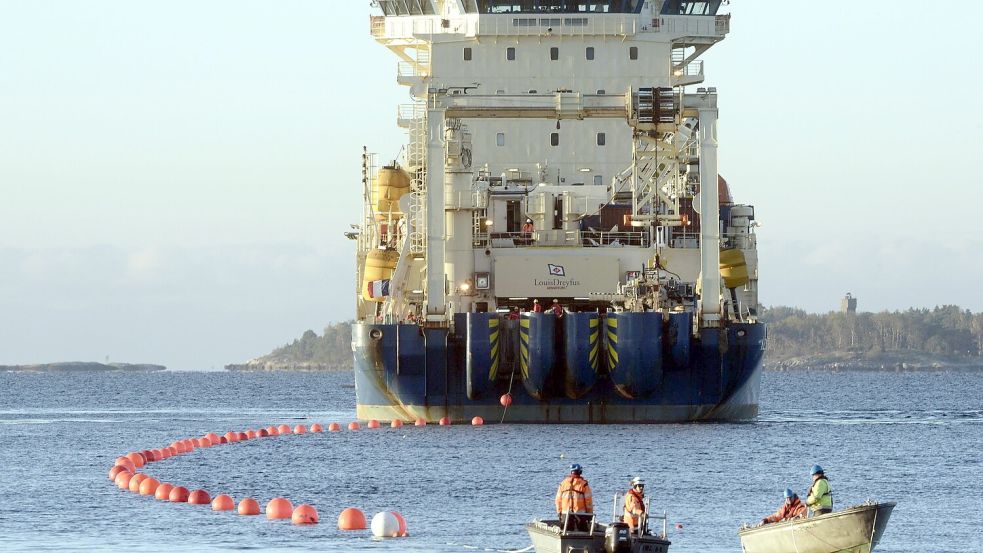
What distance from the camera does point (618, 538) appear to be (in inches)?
1147

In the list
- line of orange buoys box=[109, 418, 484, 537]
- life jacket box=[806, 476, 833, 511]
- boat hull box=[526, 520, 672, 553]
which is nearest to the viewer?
boat hull box=[526, 520, 672, 553]

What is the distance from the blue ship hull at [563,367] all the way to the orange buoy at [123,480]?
14.6 meters

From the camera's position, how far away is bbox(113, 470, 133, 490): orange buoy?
46281 mm

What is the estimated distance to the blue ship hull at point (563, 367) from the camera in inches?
2309

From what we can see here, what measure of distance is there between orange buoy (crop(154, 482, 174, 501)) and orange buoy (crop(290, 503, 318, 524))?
5.91 m

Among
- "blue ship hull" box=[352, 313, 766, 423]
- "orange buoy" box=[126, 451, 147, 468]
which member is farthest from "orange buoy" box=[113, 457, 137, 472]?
"blue ship hull" box=[352, 313, 766, 423]

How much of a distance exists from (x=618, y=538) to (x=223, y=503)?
14.3 m

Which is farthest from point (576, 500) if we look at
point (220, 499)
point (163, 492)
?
point (163, 492)

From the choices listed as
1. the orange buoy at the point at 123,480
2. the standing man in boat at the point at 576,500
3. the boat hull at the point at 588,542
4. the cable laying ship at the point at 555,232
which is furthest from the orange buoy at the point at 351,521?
the cable laying ship at the point at 555,232

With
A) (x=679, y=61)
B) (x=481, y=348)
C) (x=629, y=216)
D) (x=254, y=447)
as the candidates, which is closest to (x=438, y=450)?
(x=481, y=348)

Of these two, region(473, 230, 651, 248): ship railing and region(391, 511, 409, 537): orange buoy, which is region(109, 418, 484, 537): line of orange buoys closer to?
region(391, 511, 409, 537): orange buoy

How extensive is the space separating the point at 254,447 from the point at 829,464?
19.6 meters

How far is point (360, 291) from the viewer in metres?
73.2

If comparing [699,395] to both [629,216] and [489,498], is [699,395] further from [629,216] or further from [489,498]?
[489,498]
